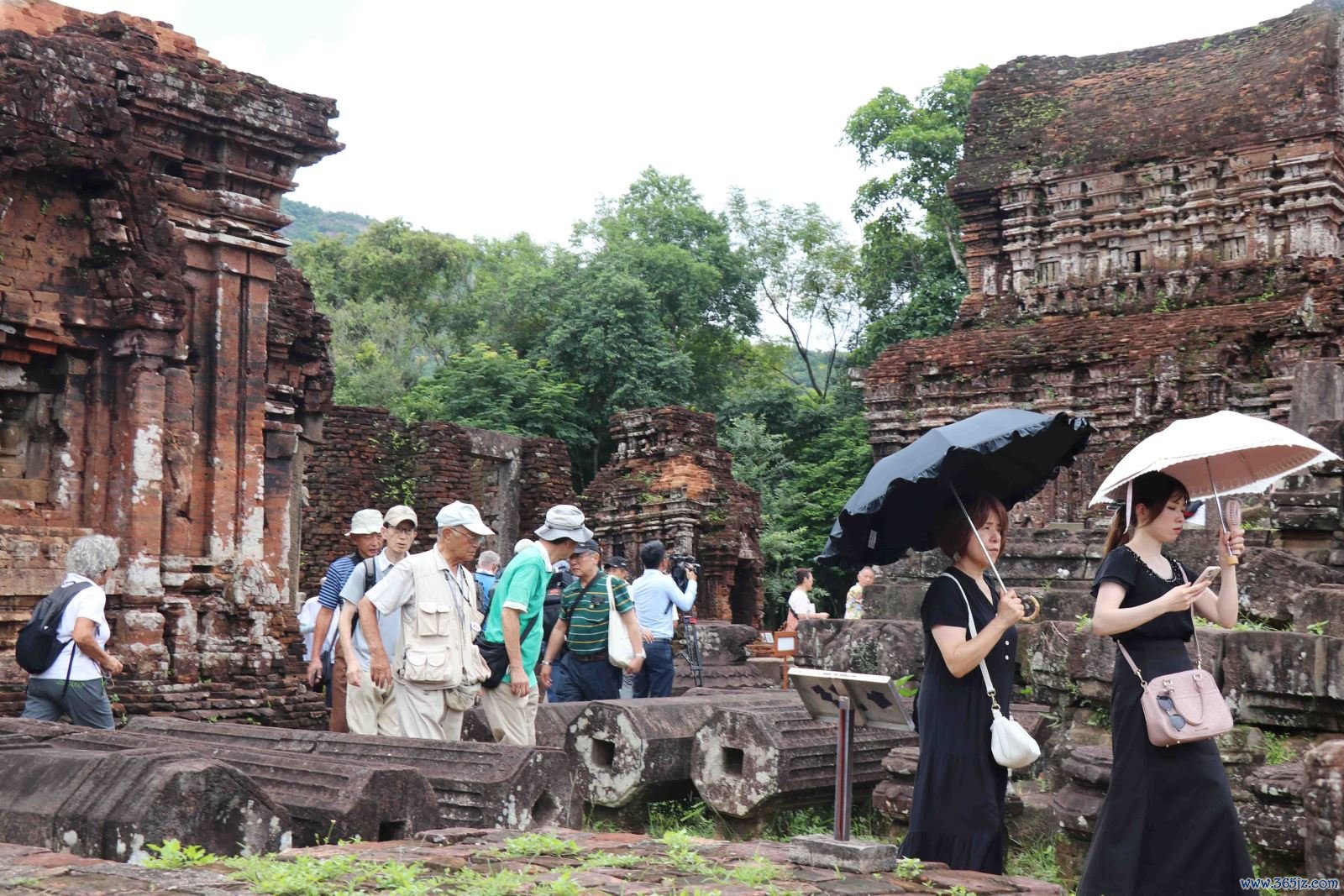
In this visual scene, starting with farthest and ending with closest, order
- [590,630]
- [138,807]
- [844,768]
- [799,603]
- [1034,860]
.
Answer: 1. [799,603]
2. [590,630]
3. [1034,860]
4. [138,807]
5. [844,768]

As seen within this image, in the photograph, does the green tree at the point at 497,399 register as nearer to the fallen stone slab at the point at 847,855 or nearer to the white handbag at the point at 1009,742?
the fallen stone slab at the point at 847,855

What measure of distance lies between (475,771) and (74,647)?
7.39 ft

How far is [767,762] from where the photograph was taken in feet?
25.1

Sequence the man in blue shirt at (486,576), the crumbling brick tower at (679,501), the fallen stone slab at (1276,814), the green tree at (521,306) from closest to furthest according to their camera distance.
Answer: the fallen stone slab at (1276,814) → the man in blue shirt at (486,576) → the crumbling brick tower at (679,501) → the green tree at (521,306)

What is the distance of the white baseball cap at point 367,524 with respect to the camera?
870cm

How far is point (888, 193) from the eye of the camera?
1453 inches

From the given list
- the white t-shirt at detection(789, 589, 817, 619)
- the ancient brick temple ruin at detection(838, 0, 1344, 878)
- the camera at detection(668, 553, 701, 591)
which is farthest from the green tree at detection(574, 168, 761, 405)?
the white t-shirt at detection(789, 589, 817, 619)

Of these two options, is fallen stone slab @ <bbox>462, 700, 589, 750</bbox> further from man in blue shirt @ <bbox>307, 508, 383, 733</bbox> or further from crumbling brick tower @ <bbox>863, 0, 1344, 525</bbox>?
crumbling brick tower @ <bbox>863, 0, 1344, 525</bbox>

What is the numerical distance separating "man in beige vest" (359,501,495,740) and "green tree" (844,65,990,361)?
27451 mm

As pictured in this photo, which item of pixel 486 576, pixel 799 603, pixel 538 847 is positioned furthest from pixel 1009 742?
pixel 799 603

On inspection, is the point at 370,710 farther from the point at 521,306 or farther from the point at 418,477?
the point at 521,306

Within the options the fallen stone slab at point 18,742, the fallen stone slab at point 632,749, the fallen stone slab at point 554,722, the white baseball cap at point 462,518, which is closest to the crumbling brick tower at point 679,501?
the fallen stone slab at point 554,722

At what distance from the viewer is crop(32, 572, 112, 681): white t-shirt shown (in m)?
6.83

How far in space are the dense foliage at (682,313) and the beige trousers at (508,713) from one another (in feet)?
71.3
